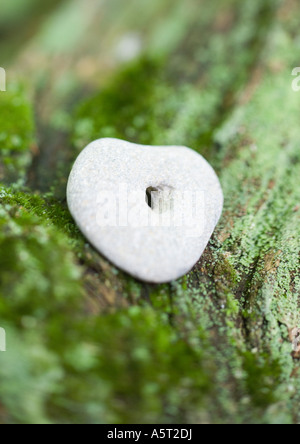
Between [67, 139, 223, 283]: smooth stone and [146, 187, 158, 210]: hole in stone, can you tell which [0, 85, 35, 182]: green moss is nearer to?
[67, 139, 223, 283]: smooth stone

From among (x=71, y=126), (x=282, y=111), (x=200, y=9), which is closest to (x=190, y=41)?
(x=200, y=9)

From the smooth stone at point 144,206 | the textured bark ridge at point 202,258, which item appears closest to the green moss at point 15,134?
the textured bark ridge at point 202,258

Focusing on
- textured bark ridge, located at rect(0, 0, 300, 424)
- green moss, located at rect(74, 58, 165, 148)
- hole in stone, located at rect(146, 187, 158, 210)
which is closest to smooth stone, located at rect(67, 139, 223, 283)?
hole in stone, located at rect(146, 187, 158, 210)

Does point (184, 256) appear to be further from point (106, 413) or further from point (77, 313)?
point (106, 413)

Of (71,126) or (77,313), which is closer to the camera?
(77,313)

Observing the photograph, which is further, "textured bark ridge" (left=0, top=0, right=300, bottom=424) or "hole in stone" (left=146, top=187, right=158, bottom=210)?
"hole in stone" (left=146, top=187, right=158, bottom=210)
